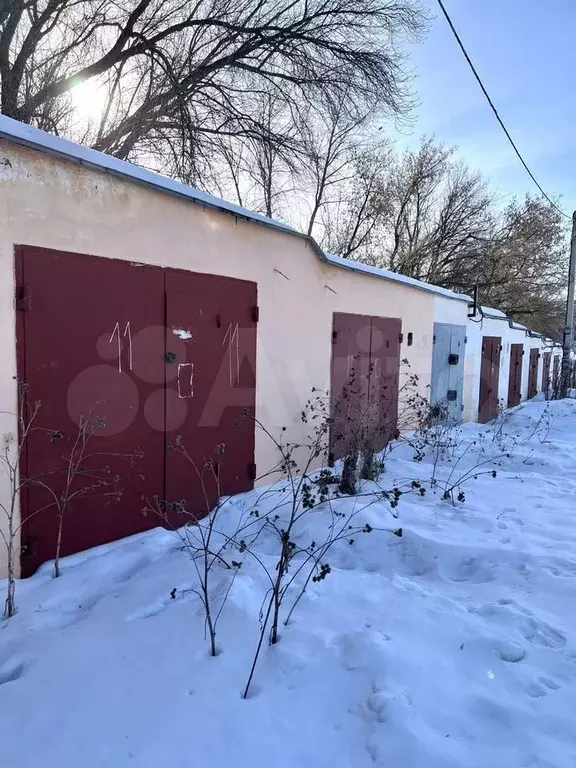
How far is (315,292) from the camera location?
220 inches

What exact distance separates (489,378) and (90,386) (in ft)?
34.9

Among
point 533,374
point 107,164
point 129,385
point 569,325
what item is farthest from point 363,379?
point 533,374

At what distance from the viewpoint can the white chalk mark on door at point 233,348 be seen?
4336 millimetres

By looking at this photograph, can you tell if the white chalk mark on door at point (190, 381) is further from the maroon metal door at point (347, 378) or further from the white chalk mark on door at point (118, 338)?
the maroon metal door at point (347, 378)

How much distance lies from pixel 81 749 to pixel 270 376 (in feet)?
11.5

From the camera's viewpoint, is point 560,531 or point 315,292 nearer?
point 560,531

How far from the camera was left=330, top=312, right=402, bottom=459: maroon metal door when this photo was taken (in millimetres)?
5930

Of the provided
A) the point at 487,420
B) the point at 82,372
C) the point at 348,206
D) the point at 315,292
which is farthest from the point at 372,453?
the point at 348,206

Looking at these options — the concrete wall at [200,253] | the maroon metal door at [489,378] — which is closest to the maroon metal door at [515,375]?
the maroon metal door at [489,378]

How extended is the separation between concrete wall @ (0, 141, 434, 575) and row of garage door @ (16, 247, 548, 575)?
0.10 metres

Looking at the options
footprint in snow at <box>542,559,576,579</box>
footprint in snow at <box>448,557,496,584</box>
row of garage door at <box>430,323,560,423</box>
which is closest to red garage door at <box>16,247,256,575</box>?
footprint in snow at <box>448,557,496,584</box>

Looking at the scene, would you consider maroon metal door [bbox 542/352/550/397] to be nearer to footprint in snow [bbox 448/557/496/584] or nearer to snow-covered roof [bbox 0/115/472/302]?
snow-covered roof [bbox 0/115/472/302]

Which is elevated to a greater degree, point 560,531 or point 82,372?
point 82,372

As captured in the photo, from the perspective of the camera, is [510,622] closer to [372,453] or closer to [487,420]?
[372,453]
